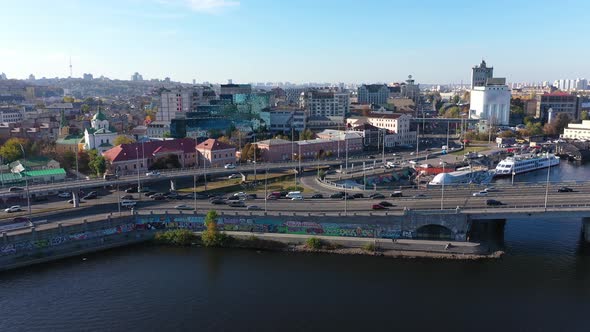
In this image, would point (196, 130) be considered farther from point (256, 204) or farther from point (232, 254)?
point (232, 254)

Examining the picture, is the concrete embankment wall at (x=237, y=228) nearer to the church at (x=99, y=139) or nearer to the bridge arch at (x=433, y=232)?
the bridge arch at (x=433, y=232)

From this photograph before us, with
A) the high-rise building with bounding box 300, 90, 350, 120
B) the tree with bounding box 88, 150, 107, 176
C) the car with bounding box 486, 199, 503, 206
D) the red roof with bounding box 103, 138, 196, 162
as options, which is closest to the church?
the red roof with bounding box 103, 138, 196, 162

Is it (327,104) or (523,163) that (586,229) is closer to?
(523,163)

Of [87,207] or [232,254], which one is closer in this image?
Answer: [232,254]

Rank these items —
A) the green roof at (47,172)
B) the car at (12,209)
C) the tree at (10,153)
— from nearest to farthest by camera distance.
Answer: the car at (12,209)
the green roof at (47,172)
the tree at (10,153)

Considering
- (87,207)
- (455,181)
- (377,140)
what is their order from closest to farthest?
(87,207), (455,181), (377,140)

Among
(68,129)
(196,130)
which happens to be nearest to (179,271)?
(196,130)

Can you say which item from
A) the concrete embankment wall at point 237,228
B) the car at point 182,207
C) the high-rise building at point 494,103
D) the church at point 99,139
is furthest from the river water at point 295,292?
the high-rise building at point 494,103
